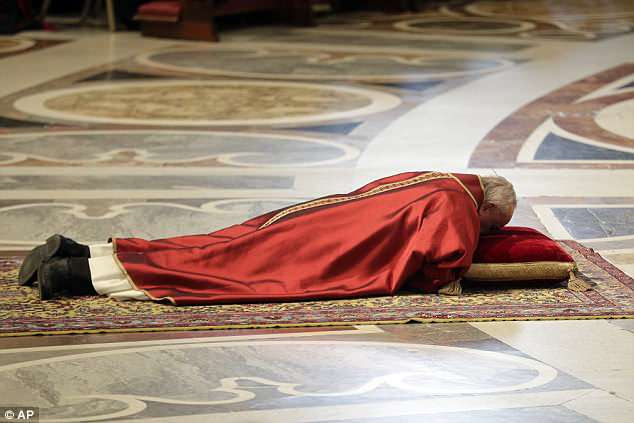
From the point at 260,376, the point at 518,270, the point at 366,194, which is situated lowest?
the point at 260,376

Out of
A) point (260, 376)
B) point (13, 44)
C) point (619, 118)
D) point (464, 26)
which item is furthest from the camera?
point (464, 26)

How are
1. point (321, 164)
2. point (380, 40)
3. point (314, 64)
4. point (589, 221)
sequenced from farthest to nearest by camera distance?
point (380, 40) → point (314, 64) → point (321, 164) → point (589, 221)

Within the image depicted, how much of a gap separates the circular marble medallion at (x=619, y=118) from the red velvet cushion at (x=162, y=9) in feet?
16.1

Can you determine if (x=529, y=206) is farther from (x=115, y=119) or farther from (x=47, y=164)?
(x=115, y=119)

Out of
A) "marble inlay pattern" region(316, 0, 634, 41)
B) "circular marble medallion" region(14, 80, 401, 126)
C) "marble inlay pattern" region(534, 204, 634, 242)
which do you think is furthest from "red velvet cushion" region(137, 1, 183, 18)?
"marble inlay pattern" region(534, 204, 634, 242)

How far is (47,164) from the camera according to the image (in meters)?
6.25

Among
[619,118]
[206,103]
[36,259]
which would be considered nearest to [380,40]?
[206,103]

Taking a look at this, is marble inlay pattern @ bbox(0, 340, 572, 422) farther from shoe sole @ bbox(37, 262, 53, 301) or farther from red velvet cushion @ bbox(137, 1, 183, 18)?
red velvet cushion @ bbox(137, 1, 183, 18)

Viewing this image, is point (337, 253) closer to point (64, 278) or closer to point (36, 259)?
point (64, 278)

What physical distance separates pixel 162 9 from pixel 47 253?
7551mm

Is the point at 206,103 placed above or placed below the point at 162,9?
below

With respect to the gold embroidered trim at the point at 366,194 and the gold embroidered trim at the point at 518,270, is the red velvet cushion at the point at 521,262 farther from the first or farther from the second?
the gold embroidered trim at the point at 366,194

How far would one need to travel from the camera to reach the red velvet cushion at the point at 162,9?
11.3 meters

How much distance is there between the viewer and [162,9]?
1133 centimetres
